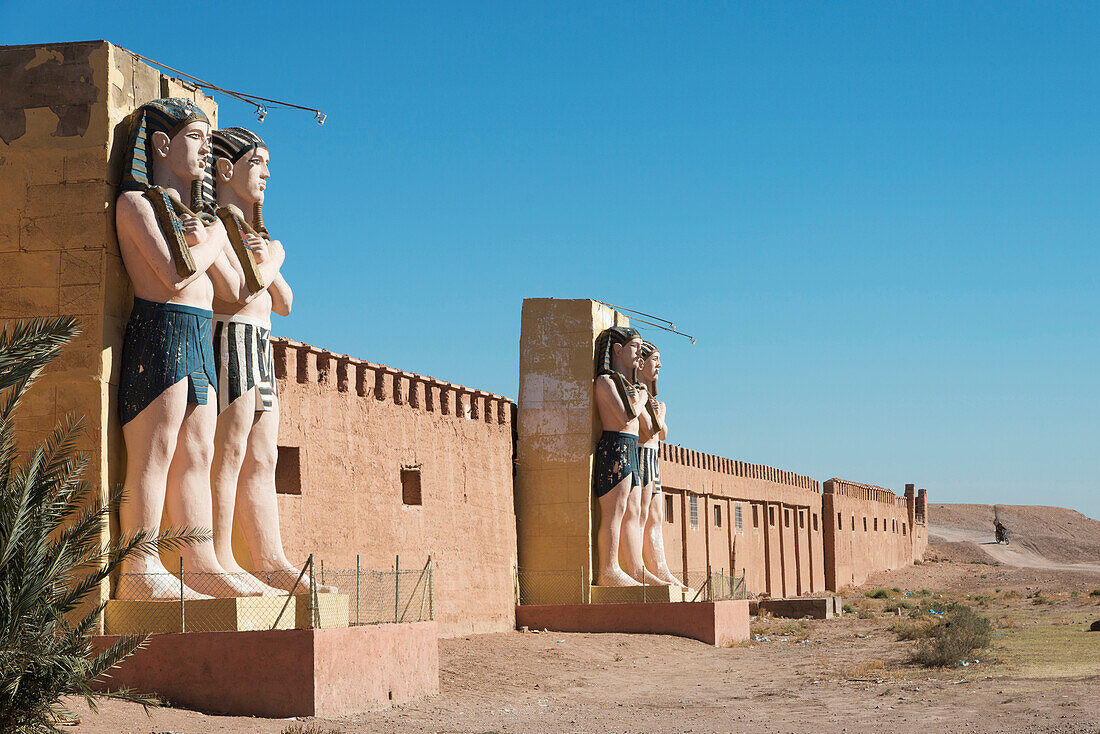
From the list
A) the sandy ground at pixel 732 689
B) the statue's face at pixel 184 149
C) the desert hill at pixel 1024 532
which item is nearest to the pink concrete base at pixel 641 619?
the sandy ground at pixel 732 689

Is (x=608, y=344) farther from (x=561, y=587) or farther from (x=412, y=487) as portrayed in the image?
(x=412, y=487)

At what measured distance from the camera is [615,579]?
22.0 m

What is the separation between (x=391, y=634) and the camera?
42.1 feet

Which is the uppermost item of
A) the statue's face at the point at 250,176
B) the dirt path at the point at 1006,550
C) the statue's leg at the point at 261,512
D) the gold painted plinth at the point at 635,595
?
the statue's face at the point at 250,176

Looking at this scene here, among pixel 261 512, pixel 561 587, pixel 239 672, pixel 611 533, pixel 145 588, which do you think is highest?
pixel 261 512

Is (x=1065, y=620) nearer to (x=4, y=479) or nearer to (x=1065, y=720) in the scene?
(x=1065, y=720)

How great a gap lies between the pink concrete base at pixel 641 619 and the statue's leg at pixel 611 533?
66 cm

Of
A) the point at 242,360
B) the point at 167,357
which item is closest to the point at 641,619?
the point at 242,360

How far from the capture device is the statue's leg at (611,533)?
22.1m

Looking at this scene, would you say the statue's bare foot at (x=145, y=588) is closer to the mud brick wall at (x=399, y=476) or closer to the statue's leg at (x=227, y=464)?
the statue's leg at (x=227, y=464)

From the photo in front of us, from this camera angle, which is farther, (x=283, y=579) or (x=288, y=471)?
(x=288, y=471)

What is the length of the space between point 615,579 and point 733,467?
12.7m

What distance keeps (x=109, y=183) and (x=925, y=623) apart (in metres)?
18.0

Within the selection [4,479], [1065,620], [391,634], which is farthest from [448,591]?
[1065,620]
